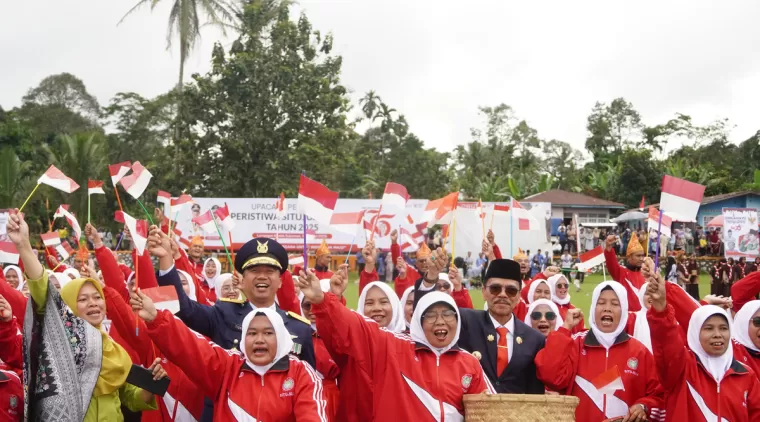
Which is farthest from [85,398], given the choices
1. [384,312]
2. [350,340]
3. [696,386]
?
[696,386]

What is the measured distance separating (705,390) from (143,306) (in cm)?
335

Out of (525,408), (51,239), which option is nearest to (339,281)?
(525,408)

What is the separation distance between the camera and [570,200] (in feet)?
139

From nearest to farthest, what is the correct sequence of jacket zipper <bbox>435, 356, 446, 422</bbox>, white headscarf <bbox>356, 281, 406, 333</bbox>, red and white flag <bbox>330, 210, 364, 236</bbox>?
jacket zipper <bbox>435, 356, 446, 422</bbox>
white headscarf <bbox>356, 281, 406, 333</bbox>
red and white flag <bbox>330, 210, 364, 236</bbox>

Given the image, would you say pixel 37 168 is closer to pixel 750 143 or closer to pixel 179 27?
pixel 179 27

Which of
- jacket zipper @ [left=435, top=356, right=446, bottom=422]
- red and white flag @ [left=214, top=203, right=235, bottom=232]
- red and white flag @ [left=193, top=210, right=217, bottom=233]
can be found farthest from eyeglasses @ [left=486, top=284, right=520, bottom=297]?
red and white flag @ [left=193, top=210, right=217, bottom=233]

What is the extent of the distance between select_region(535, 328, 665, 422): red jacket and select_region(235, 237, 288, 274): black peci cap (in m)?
1.76

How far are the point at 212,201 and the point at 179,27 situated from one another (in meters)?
9.89

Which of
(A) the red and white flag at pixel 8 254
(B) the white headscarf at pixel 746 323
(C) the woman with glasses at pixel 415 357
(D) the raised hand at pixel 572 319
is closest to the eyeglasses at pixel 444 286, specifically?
(D) the raised hand at pixel 572 319

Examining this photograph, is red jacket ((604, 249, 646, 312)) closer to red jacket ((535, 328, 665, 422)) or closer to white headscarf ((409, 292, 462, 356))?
red jacket ((535, 328, 665, 422))

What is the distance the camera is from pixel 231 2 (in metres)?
34.5

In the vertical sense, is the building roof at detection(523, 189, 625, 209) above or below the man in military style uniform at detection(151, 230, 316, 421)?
above

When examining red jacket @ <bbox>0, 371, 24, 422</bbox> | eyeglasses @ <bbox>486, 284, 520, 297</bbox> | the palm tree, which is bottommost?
red jacket @ <bbox>0, 371, 24, 422</bbox>

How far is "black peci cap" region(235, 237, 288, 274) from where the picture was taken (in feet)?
17.7
